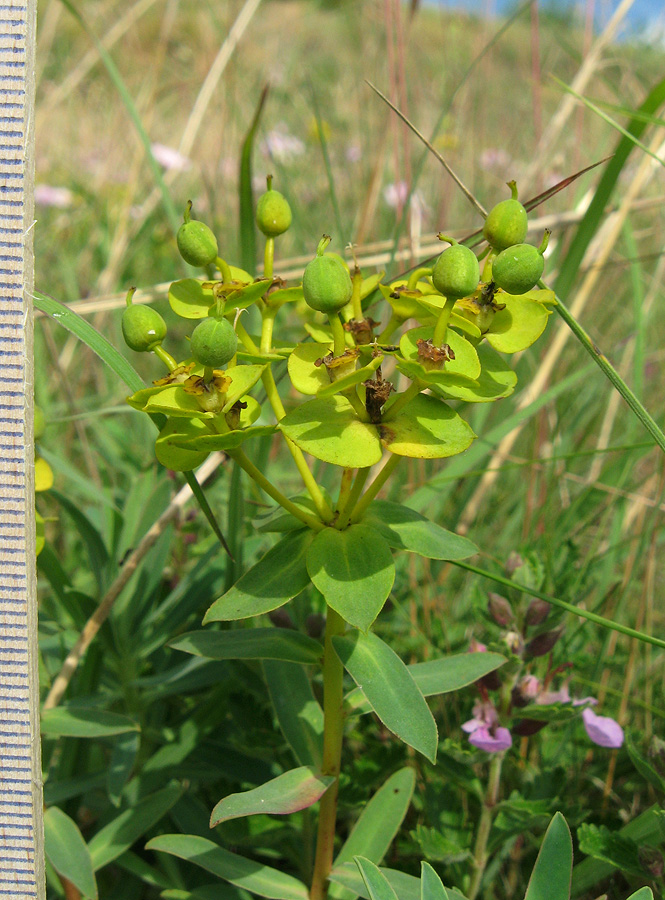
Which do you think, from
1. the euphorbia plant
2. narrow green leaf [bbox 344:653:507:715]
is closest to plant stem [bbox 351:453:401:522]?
the euphorbia plant

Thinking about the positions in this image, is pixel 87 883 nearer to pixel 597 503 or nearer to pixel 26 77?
pixel 26 77

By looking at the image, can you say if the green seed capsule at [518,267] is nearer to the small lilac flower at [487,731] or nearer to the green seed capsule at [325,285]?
the green seed capsule at [325,285]

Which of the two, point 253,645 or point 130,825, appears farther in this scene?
point 130,825

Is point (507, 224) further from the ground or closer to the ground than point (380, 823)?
further from the ground

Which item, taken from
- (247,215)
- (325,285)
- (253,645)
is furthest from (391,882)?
(247,215)

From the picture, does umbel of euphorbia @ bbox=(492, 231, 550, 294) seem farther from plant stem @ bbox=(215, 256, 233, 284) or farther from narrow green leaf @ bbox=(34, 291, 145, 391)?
narrow green leaf @ bbox=(34, 291, 145, 391)

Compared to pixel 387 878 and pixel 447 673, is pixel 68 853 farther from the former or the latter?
pixel 447 673
